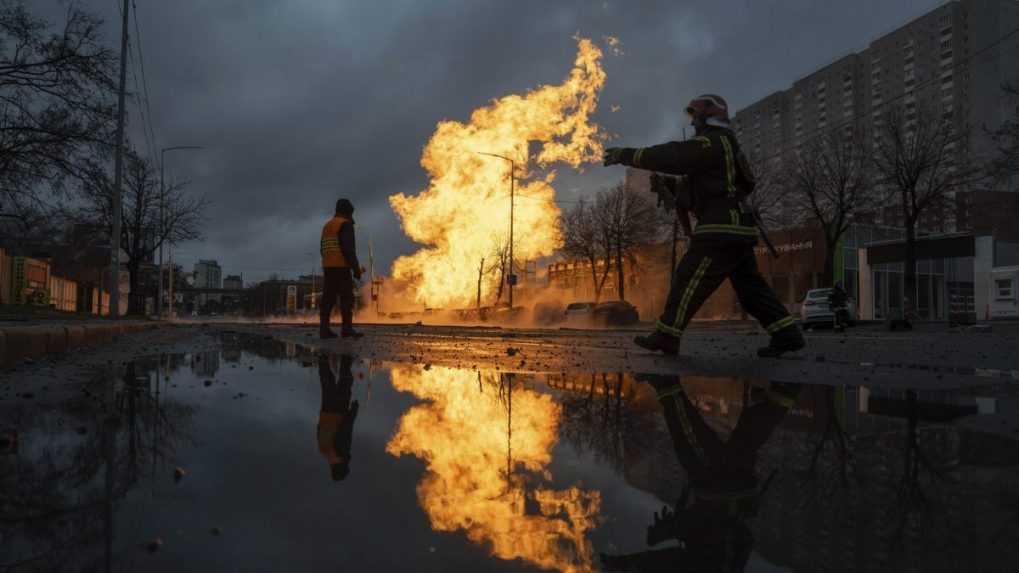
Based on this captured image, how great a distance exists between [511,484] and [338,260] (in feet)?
29.6

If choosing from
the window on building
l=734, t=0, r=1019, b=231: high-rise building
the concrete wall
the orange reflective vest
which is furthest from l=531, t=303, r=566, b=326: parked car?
l=734, t=0, r=1019, b=231: high-rise building

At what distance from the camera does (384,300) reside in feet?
229

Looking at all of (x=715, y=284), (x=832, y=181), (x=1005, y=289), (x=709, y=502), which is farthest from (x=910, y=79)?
(x=709, y=502)

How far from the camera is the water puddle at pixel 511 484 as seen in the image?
4.85 ft

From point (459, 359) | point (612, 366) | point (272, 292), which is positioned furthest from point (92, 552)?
point (272, 292)

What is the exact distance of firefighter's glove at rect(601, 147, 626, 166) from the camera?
655 cm

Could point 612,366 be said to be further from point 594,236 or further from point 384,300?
point 384,300

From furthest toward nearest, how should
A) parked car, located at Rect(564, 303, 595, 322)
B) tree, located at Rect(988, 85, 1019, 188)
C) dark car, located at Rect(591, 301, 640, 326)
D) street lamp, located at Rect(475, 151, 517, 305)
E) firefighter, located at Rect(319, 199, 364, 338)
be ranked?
street lamp, located at Rect(475, 151, 517, 305) < parked car, located at Rect(564, 303, 595, 322) < dark car, located at Rect(591, 301, 640, 326) < tree, located at Rect(988, 85, 1019, 188) < firefighter, located at Rect(319, 199, 364, 338)

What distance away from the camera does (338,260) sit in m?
10.6

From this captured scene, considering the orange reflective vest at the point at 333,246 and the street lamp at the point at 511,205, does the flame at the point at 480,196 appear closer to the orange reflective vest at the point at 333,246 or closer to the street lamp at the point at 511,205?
the street lamp at the point at 511,205

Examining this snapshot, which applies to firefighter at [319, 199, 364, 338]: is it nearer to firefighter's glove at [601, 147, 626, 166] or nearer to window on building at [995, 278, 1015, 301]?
firefighter's glove at [601, 147, 626, 166]

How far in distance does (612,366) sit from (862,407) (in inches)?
105

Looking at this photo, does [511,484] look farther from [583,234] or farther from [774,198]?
[583,234]

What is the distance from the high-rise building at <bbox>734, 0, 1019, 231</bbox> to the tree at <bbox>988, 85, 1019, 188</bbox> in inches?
1564
